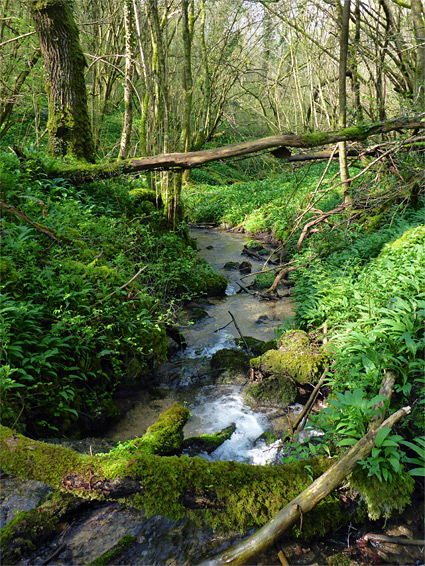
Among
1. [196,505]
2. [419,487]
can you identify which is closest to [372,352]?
[419,487]

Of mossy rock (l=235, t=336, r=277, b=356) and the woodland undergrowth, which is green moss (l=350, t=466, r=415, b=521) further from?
mossy rock (l=235, t=336, r=277, b=356)

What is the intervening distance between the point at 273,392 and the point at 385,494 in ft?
7.34

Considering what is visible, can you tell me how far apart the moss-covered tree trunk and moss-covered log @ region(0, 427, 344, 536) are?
756cm

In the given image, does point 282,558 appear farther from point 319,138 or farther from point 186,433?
point 319,138

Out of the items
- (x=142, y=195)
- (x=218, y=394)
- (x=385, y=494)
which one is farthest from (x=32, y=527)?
(x=142, y=195)

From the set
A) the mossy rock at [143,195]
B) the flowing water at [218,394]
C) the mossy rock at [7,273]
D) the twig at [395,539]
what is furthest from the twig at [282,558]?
the mossy rock at [143,195]

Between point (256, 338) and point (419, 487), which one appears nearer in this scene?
point (419, 487)

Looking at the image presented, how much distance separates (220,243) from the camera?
1345cm

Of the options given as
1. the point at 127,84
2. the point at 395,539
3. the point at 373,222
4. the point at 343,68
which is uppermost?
the point at 127,84

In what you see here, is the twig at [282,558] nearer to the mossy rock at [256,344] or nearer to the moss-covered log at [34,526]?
the moss-covered log at [34,526]

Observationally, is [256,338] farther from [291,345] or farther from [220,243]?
[220,243]

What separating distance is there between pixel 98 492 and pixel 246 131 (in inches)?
1126

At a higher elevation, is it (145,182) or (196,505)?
(145,182)

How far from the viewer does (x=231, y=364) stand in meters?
5.56
